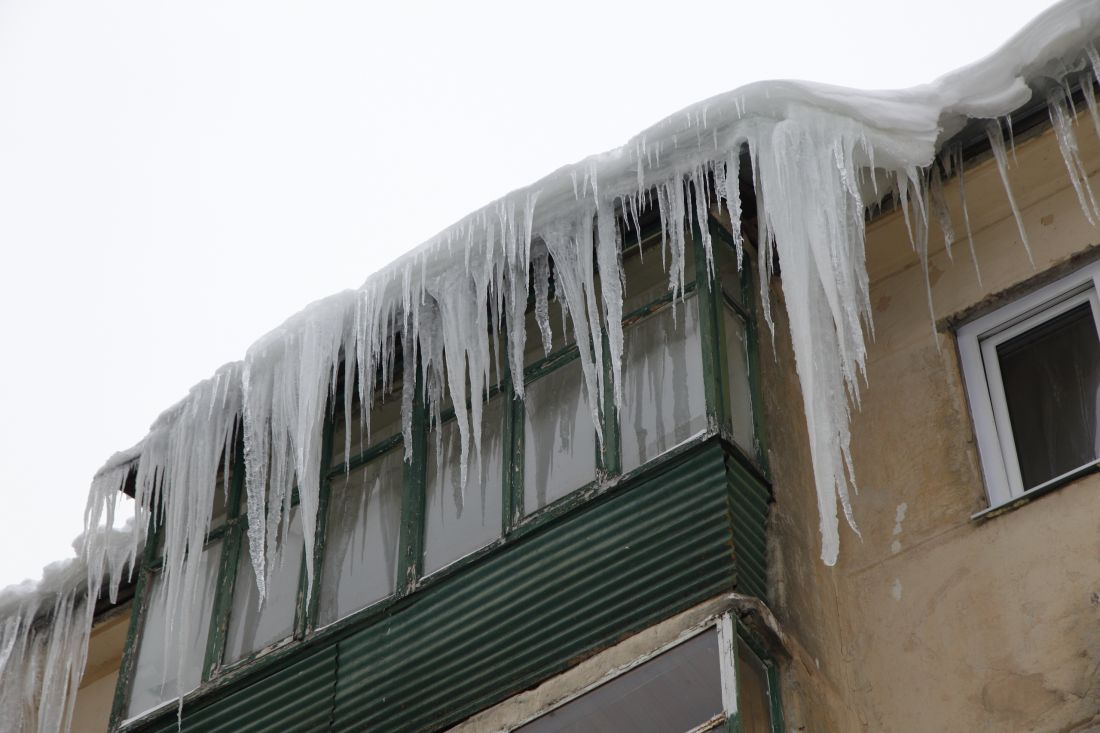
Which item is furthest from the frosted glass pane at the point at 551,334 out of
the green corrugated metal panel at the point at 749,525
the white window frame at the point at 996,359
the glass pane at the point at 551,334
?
the white window frame at the point at 996,359

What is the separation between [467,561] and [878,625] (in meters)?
1.58

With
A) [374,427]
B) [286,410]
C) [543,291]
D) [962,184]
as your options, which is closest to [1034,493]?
[962,184]

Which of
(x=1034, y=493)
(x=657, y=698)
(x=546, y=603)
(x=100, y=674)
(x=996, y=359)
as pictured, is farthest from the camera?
(x=100, y=674)

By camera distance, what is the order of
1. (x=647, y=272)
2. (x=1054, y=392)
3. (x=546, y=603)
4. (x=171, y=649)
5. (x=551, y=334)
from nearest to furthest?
1. (x=546, y=603)
2. (x=1054, y=392)
3. (x=647, y=272)
4. (x=551, y=334)
5. (x=171, y=649)

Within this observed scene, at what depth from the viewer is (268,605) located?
25.5 feet

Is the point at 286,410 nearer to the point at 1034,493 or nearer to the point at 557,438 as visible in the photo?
the point at 557,438

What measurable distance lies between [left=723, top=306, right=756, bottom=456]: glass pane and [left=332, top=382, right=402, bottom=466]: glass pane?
1.66 m

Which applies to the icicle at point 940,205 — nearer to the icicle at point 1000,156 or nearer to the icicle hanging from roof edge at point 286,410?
the icicle at point 1000,156

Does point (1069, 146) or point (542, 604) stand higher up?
point (1069, 146)

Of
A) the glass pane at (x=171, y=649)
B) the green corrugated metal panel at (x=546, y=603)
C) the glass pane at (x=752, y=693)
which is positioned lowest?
the glass pane at (x=752, y=693)

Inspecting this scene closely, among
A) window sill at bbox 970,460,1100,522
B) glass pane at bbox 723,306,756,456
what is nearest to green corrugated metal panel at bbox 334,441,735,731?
glass pane at bbox 723,306,756,456

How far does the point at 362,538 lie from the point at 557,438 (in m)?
1.04

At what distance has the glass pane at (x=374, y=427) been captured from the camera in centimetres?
802

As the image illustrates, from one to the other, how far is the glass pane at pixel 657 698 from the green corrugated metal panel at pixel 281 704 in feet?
A: 3.83
